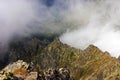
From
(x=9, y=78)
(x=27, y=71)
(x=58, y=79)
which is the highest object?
(x=58, y=79)

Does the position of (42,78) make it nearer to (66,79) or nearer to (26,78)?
(26,78)

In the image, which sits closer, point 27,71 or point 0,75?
point 0,75

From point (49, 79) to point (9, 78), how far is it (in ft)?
118

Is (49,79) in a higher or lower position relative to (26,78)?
higher

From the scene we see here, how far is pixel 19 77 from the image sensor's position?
132 meters

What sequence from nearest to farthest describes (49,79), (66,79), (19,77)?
(19,77) < (49,79) < (66,79)

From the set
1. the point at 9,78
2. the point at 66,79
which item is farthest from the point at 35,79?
the point at 66,79

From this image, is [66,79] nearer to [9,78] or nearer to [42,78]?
[42,78]

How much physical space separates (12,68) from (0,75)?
17984mm

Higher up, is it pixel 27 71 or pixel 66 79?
pixel 66 79

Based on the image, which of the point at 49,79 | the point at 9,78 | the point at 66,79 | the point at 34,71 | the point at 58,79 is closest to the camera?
the point at 9,78

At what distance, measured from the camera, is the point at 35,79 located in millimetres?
132875

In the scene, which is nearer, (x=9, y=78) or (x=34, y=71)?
(x=9, y=78)

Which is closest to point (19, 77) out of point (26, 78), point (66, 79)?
point (26, 78)
